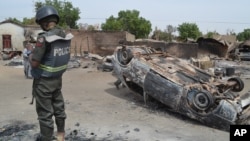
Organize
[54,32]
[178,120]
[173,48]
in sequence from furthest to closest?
[173,48], [178,120], [54,32]

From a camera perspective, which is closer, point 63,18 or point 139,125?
point 139,125

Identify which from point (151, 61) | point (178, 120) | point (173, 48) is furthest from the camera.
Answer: point (173, 48)

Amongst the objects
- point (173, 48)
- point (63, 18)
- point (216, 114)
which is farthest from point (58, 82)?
point (63, 18)

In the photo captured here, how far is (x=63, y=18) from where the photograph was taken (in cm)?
3456

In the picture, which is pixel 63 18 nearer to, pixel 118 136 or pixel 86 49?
pixel 86 49

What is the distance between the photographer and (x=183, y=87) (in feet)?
20.1

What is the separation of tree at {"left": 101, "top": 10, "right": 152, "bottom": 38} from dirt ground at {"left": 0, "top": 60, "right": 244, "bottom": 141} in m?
24.6

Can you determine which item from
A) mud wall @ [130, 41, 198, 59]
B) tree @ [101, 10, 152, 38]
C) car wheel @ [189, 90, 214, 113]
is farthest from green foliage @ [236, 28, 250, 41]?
car wheel @ [189, 90, 214, 113]

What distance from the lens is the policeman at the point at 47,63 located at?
152 inches

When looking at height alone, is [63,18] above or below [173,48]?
above

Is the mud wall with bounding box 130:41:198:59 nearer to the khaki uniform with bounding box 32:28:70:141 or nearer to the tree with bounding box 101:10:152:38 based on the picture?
the khaki uniform with bounding box 32:28:70:141

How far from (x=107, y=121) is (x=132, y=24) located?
2810cm

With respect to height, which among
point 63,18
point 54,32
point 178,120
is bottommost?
point 178,120

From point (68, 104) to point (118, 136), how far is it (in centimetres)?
266
